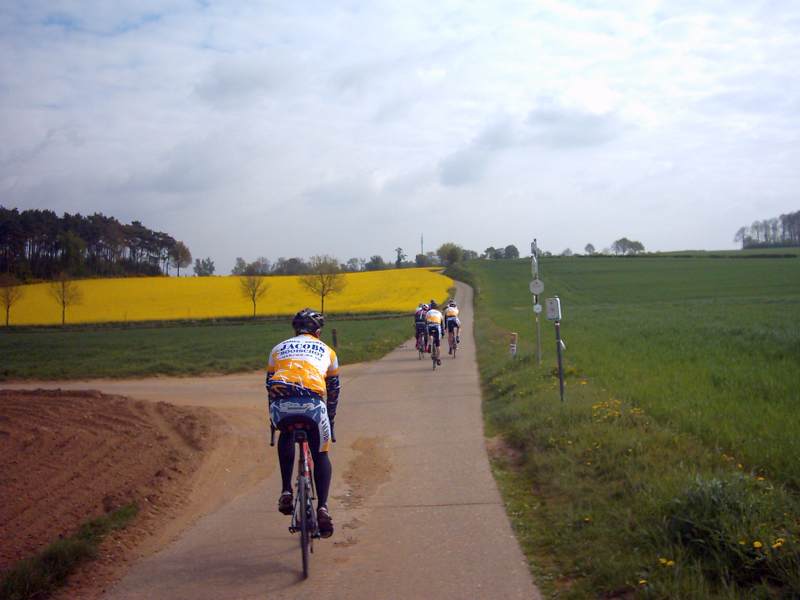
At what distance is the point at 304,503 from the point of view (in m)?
5.12

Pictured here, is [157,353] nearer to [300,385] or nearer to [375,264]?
[300,385]

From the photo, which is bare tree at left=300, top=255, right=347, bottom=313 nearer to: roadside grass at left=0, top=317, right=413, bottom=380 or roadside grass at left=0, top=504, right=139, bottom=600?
roadside grass at left=0, top=317, right=413, bottom=380

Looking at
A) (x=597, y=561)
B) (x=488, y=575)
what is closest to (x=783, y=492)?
(x=597, y=561)

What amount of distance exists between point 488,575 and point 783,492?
2.32 m

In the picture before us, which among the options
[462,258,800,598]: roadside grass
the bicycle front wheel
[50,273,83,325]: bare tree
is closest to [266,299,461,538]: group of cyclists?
the bicycle front wheel

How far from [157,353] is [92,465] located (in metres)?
20.8

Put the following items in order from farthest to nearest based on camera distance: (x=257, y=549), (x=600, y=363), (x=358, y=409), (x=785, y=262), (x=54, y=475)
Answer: (x=785, y=262)
(x=600, y=363)
(x=358, y=409)
(x=54, y=475)
(x=257, y=549)


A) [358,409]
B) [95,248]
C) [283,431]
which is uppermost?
[95,248]

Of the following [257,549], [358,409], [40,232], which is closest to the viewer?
[257,549]

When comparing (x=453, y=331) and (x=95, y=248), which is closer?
(x=453, y=331)

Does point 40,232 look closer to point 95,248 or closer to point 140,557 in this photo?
point 95,248

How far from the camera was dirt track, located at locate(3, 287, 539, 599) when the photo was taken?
4.90 m

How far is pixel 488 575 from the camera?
498cm

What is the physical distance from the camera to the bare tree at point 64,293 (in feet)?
178
